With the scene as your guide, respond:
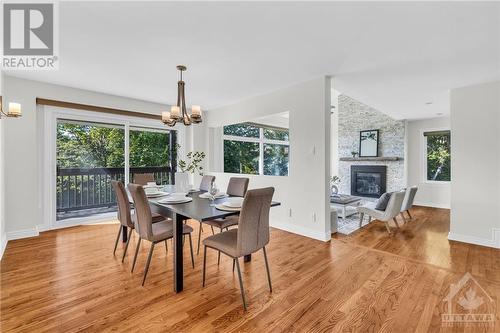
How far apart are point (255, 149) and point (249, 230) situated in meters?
4.83

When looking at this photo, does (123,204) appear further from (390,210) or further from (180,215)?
(390,210)

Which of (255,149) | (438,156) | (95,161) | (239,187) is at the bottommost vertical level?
(239,187)

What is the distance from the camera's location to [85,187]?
14.5ft

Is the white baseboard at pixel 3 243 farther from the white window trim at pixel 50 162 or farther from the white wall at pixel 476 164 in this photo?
the white wall at pixel 476 164

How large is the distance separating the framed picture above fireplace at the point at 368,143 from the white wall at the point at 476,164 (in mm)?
3115

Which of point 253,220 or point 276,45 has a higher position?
point 276,45

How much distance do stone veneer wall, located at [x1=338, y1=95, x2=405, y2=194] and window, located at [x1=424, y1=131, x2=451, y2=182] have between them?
2.25 feet

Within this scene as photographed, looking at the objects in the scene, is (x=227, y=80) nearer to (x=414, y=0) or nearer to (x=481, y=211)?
(x=414, y=0)

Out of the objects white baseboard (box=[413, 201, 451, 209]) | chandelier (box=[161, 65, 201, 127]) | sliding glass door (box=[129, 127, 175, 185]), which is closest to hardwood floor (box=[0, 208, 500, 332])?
chandelier (box=[161, 65, 201, 127])

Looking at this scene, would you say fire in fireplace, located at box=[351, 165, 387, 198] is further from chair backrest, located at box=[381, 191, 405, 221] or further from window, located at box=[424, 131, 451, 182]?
chair backrest, located at box=[381, 191, 405, 221]

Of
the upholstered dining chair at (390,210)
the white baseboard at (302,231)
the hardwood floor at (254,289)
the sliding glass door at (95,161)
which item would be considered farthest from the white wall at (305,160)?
the sliding glass door at (95,161)

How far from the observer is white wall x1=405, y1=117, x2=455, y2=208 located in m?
6.08

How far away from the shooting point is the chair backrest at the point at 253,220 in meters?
1.87

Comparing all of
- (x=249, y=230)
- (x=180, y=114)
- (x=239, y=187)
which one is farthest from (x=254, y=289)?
(x=180, y=114)
